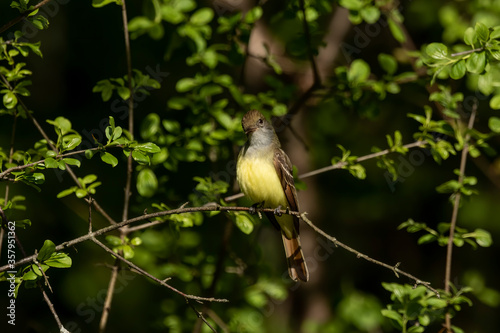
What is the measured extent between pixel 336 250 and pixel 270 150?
363 cm

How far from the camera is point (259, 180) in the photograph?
4.68 meters

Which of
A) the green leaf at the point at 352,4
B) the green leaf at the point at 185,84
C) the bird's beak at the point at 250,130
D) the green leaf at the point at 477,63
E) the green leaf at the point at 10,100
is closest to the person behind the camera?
the green leaf at the point at 477,63

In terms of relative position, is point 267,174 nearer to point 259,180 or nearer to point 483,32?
point 259,180

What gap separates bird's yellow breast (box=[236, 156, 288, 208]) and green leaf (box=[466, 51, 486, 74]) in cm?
183

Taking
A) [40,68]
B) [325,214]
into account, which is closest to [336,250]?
[325,214]

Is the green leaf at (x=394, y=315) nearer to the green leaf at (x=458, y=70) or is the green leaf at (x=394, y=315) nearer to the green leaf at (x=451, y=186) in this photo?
the green leaf at (x=451, y=186)

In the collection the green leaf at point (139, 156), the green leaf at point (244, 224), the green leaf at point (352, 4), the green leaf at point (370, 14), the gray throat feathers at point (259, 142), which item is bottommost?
the green leaf at point (244, 224)

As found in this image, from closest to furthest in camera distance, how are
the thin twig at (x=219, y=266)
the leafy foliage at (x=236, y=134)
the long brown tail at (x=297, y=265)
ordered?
the leafy foliage at (x=236, y=134), the long brown tail at (x=297, y=265), the thin twig at (x=219, y=266)

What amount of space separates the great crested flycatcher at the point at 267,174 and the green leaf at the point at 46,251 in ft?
6.30

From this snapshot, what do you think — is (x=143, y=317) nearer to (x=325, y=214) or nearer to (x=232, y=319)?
(x=232, y=319)

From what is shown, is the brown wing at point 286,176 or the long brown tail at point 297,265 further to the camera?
the long brown tail at point 297,265

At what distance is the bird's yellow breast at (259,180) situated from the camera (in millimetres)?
4660

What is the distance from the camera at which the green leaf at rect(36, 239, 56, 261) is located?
9.73ft

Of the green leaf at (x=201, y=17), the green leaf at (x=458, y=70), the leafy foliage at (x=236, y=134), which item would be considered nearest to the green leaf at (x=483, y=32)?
the leafy foliage at (x=236, y=134)
